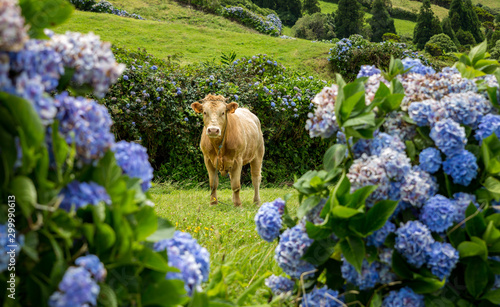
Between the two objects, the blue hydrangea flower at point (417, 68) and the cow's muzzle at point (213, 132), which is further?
the cow's muzzle at point (213, 132)

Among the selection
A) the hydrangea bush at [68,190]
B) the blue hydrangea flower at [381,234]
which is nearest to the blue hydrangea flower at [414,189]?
the blue hydrangea flower at [381,234]

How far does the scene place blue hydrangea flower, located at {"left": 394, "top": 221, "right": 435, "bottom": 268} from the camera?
68.7 inches

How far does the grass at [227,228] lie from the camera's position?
2.70 m

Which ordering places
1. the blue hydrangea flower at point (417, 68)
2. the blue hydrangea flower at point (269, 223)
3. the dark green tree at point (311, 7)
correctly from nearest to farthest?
the blue hydrangea flower at point (269, 223) → the blue hydrangea flower at point (417, 68) → the dark green tree at point (311, 7)

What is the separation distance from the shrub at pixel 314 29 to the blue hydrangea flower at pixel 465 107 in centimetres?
4068

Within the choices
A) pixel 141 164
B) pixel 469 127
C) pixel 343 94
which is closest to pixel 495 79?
pixel 469 127

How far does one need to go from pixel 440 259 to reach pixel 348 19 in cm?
4427

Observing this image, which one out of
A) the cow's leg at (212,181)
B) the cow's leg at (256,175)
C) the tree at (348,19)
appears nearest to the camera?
the cow's leg at (212,181)

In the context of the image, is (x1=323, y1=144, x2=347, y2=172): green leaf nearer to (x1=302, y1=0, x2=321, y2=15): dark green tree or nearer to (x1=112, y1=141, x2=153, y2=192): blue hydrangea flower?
(x1=112, y1=141, x2=153, y2=192): blue hydrangea flower

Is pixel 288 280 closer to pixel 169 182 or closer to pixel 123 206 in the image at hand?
pixel 123 206

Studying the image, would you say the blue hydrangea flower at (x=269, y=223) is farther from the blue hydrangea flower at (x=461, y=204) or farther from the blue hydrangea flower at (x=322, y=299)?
the blue hydrangea flower at (x=461, y=204)

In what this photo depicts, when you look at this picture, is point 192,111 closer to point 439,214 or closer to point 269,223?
point 269,223

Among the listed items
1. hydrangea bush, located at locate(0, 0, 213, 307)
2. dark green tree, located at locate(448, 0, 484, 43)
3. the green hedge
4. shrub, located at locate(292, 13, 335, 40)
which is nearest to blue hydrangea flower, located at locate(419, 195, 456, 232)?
hydrangea bush, located at locate(0, 0, 213, 307)

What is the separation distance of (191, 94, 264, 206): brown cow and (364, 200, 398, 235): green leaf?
4.57m
